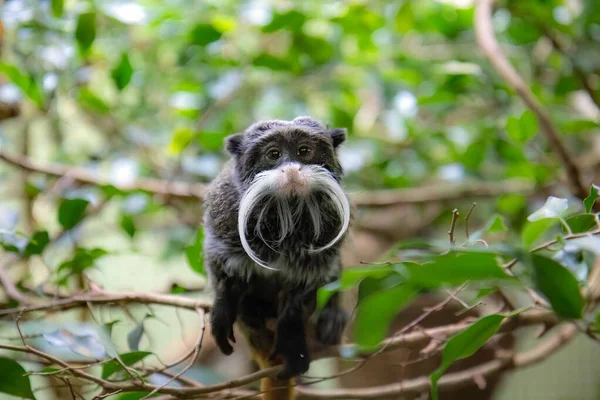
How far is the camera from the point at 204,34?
258 centimetres

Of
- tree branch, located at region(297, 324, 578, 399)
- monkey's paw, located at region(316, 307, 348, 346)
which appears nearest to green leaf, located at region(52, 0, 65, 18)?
monkey's paw, located at region(316, 307, 348, 346)

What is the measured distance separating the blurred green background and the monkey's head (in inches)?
33.2

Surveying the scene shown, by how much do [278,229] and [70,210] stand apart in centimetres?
74

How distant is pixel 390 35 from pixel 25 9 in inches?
76.5

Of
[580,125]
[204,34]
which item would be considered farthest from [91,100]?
[580,125]

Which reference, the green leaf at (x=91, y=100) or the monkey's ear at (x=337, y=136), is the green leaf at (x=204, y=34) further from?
the monkey's ear at (x=337, y=136)

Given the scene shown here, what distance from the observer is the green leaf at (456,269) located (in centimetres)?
76

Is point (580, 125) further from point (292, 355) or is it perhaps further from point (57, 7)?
point (57, 7)

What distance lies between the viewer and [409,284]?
0.81 m

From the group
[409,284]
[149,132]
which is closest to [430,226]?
[149,132]

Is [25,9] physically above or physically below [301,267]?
above

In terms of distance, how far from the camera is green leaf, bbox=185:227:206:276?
1.87 metres

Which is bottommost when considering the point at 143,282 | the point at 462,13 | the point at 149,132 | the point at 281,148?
the point at 143,282

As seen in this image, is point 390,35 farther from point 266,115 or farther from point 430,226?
point 430,226
